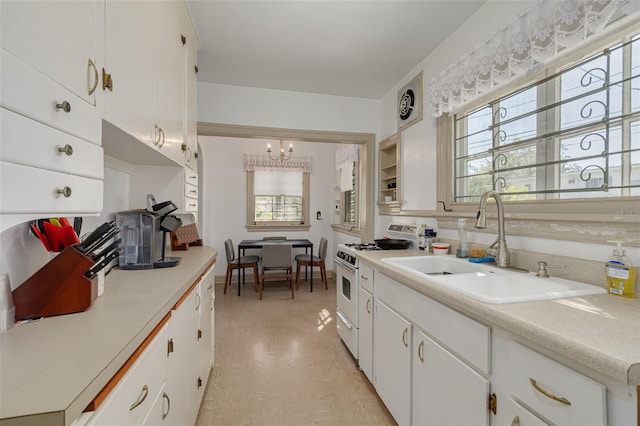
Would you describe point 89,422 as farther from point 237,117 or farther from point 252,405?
point 237,117

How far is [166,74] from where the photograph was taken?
156 centimetres

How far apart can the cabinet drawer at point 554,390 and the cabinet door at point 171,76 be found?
1.78 meters

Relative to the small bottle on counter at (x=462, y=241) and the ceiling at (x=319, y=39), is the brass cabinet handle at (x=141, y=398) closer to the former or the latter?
the small bottle on counter at (x=462, y=241)

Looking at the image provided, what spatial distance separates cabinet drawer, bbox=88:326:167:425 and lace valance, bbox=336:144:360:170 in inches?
137

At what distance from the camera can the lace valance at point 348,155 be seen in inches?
158

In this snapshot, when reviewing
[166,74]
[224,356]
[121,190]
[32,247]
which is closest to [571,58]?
[166,74]

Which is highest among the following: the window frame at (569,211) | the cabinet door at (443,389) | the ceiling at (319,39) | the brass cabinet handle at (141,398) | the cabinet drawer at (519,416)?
the ceiling at (319,39)

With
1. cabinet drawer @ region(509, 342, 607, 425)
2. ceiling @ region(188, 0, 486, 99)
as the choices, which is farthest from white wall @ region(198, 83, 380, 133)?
cabinet drawer @ region(509, 342, 607, 425)

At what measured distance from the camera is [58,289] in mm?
821

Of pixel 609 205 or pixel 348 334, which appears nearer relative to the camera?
pixel 609 205

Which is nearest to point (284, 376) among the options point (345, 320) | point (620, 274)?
point (345, 320)

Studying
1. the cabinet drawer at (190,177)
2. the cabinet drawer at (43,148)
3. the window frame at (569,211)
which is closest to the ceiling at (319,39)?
the window frame at (569,211)

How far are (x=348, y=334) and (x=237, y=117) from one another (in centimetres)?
241

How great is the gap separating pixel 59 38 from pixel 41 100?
0.64 ft
